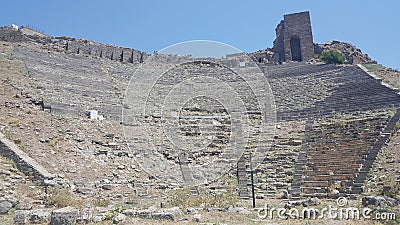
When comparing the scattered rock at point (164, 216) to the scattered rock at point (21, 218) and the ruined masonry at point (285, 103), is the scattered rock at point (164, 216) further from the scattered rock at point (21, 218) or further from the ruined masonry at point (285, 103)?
the ruined masonry at point (285, 103)

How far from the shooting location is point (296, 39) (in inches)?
1245

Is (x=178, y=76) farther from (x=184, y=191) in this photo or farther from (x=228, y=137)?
(x=184, y=191)

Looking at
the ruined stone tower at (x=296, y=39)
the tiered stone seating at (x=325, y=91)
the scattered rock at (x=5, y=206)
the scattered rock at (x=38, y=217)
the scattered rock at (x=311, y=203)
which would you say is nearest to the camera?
the scattered rock at (x=38, y=217)

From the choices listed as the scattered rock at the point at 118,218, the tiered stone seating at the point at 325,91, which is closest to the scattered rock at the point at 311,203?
the scattered rock at the point at 118,218

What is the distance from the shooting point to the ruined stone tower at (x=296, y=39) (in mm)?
30625

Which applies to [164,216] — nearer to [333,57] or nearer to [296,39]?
[333,57]

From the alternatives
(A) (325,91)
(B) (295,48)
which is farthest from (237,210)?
(B) (295,48)

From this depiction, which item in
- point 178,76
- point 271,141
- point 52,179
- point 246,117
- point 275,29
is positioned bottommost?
point 52,179

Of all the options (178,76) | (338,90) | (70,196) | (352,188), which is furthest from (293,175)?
(178,76)

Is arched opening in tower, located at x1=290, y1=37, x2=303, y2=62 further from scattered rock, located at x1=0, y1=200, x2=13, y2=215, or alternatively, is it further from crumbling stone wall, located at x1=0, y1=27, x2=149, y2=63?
scattered rock, located at x1=0, y1=200, x2=13, y2=215

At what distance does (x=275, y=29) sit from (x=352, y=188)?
87.9 feet

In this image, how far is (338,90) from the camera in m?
19.8

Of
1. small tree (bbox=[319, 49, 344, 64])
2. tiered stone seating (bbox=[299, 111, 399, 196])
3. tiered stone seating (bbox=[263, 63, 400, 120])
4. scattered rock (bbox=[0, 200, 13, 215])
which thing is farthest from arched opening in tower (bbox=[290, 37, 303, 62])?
scattered rock (bbox=[0, 200, 13, 215])

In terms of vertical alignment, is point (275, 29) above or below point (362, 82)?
above
